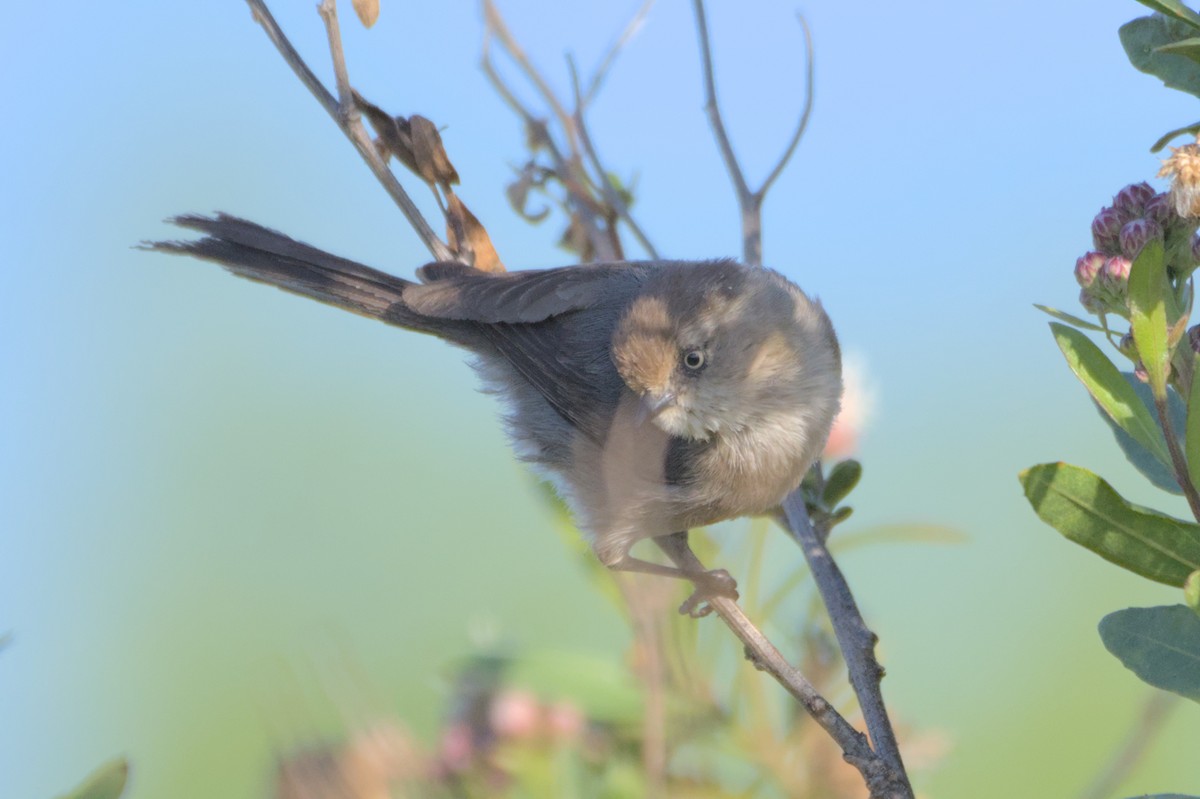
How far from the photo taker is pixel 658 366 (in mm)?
2324

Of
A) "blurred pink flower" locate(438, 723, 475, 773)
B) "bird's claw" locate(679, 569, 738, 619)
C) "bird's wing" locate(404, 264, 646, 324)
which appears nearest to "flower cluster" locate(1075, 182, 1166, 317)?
"bird's claw" locate(679, 569, 738, 619)

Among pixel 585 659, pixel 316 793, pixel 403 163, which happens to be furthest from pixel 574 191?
pixel 316 793

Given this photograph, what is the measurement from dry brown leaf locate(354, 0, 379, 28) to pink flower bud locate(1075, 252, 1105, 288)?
115 centimetres

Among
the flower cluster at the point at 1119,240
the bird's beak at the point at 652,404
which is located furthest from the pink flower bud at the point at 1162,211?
the bird's beak at the point at 652,404

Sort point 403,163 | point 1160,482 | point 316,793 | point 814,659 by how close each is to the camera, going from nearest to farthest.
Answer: point 316,793, point 1160,482, point 814,659, point 403,163

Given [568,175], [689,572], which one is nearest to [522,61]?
[568,175]

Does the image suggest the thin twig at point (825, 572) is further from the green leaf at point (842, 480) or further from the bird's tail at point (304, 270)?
the bird's tail at point (304, 270)

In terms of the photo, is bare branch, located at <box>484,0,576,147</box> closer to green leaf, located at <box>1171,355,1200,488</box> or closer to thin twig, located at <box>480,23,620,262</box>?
thin twig, located at <box>480,23,620,262</box>

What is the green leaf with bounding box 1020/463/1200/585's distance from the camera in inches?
39.4

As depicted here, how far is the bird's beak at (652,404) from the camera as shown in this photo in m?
2.34

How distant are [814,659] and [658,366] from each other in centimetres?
79

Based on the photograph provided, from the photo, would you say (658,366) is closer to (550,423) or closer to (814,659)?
(550,423)

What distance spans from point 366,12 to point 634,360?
884 mm

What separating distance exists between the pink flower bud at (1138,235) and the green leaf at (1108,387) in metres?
0.11
